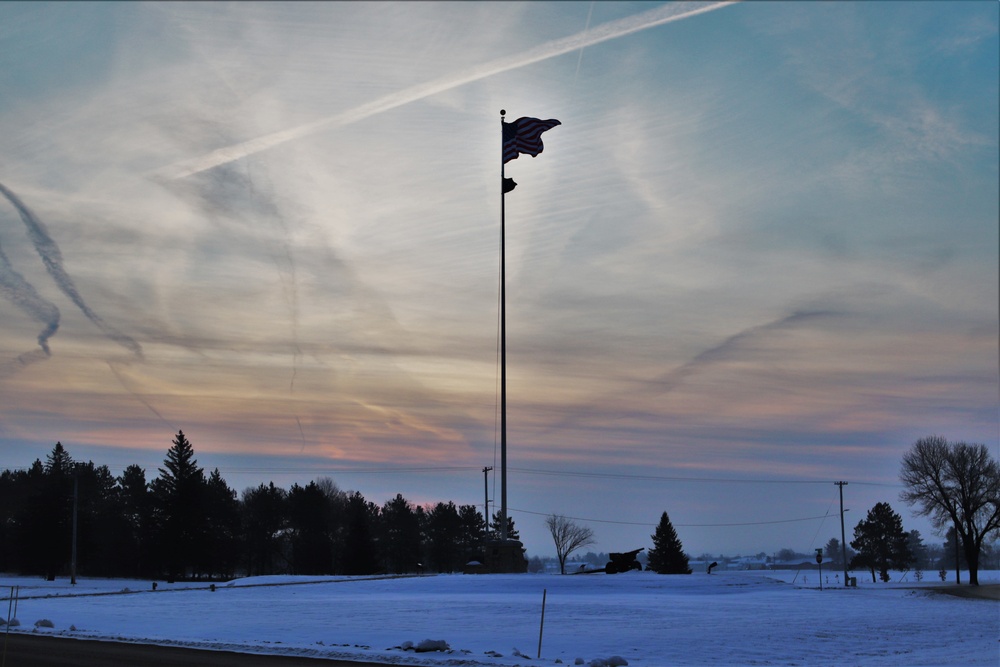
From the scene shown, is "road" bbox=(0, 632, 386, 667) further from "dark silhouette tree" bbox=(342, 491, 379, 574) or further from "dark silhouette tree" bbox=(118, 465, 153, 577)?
"dark silhouette tree" bbox=(118, 465, 153, 577)

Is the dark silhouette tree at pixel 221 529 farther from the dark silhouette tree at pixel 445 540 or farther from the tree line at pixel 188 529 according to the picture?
the dark silhouette tree at pixel 445 540

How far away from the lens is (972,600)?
41.8 m

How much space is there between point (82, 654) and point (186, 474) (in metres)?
72.5

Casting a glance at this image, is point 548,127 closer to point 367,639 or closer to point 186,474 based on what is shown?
point 367,639

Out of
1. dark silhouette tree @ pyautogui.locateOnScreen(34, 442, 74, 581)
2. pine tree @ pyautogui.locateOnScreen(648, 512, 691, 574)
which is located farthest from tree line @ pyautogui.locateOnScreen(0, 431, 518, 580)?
pine tree @ pyautogui.locateOnScreen(648, 512, 691, 574)

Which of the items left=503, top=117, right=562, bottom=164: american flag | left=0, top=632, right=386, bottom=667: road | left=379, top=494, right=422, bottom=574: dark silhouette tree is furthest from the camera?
left=379, top=494, right=422, bottom=574: dark silhouette tree

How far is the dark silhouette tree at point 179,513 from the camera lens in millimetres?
84375

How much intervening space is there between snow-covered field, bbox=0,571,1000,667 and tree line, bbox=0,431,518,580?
42.3 meters

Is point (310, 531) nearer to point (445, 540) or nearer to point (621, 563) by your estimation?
point (445, 540)

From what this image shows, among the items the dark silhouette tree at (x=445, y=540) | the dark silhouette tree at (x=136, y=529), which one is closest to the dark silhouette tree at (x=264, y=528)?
the dark silhouette tree at (x=136, y=529)

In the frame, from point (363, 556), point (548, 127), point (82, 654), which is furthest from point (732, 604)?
point (363, 556)

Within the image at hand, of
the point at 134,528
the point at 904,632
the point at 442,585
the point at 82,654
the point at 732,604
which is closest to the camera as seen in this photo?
the point at 82,654

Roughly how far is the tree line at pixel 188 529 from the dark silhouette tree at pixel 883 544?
43024mm

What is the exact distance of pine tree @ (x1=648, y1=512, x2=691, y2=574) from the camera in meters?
99.8
